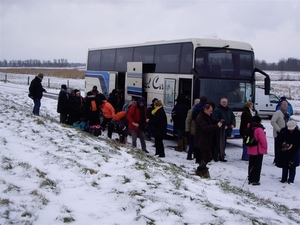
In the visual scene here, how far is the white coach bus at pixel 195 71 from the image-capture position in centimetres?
1277

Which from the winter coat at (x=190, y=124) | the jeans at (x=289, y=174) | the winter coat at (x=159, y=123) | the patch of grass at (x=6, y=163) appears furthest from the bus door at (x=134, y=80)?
the patch of grass at (x=6, y=163)

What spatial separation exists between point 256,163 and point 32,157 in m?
5.05

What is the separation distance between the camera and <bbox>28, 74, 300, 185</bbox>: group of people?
857cm

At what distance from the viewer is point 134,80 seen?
15.8 m

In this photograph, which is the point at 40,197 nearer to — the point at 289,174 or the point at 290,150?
the point at 290,150

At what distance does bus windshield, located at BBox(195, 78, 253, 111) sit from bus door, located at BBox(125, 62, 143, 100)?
3402mm

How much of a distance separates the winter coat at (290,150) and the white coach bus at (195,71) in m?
4.11

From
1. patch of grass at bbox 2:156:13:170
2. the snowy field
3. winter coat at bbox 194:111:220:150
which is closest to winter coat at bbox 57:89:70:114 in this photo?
the snowy field

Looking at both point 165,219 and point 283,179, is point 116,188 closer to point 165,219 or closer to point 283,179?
point 165,219

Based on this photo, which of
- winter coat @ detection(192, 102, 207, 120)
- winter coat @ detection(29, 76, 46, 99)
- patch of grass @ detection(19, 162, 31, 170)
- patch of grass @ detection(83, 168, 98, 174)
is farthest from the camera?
winter coat @ detection(29, 76, 46, 99)

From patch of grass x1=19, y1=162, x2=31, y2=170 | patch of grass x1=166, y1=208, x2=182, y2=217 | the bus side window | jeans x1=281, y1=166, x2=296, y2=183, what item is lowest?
→ jeans x1=281, y1=166, x2=296, y2=183

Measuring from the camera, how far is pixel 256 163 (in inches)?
341

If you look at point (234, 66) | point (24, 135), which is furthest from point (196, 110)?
point (24, 135)

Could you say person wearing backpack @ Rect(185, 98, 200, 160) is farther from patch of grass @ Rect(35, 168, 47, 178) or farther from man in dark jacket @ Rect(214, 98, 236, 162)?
patch of grass @ Rect(35, 168, 47, 178)
